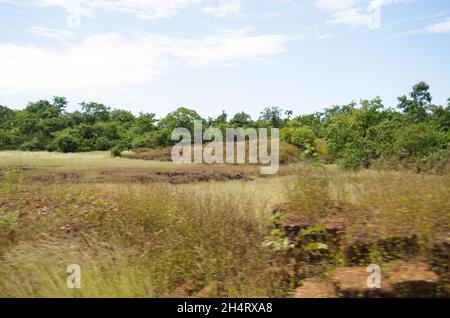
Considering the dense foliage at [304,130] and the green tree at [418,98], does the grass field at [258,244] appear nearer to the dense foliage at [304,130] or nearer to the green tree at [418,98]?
the dense foliage at [304,130]

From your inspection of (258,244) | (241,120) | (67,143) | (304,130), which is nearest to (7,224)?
(258,244)

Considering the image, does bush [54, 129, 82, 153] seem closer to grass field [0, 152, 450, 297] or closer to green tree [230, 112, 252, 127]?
green tree [230, 112, 252, 127]

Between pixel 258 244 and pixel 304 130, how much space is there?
57.4ft

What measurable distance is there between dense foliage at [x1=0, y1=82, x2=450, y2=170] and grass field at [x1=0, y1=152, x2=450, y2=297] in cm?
87

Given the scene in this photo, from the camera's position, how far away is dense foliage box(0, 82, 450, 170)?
860 centimetres

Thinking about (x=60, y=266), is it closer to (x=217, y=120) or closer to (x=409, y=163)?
(x=409, y=163)

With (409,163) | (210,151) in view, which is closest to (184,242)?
(409,163)

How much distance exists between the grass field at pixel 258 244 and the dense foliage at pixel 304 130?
0.87m

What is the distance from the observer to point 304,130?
70.4 feet

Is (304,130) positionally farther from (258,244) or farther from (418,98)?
(258,244)

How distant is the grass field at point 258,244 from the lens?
388 cm
